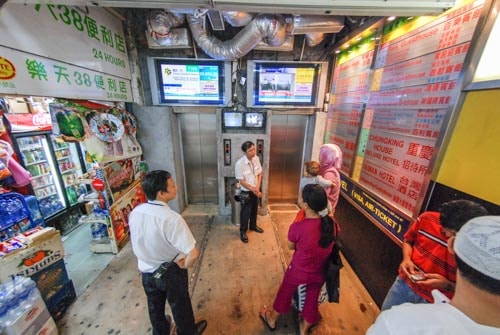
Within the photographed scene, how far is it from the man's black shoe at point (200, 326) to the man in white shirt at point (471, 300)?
1.84 m

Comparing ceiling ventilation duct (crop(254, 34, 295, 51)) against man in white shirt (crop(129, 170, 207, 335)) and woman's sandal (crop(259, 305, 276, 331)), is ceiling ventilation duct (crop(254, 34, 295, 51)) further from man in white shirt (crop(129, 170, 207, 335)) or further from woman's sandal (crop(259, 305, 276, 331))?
woman's sandal (crop(259, 305, 276, 331))

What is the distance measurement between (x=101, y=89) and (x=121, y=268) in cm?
257

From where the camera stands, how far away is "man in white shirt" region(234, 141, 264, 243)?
3063 millimetres

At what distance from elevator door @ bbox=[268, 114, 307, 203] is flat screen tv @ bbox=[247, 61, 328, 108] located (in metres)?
0.43

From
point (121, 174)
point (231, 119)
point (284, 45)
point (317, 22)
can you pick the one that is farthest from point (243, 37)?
point (121, 174)

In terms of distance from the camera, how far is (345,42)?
279 cm

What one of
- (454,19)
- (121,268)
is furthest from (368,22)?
(121,268)

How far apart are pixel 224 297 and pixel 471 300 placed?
89.2 inches

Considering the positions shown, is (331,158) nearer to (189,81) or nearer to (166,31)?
(189,81)

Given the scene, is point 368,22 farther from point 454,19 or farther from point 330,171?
point 330,171

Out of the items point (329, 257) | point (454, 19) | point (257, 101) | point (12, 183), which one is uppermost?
point (454, 19)

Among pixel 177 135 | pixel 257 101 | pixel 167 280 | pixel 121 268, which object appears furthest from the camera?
pixel 177 135

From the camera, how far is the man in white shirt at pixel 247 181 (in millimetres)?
3063

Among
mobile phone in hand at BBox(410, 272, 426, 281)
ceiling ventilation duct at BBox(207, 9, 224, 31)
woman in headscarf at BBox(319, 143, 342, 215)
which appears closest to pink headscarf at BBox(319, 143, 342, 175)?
woman in headscarf at BBox(319, 143, 342, 215)
